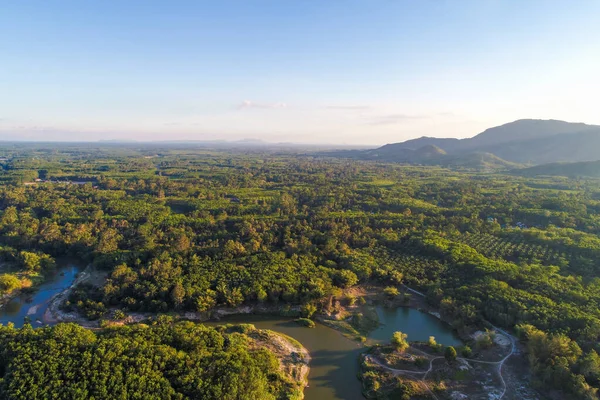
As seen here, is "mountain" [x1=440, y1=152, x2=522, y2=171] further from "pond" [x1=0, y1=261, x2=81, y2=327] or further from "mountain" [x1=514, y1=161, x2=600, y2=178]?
"pond" [x1=0, y1=261, x2=81, y2=327]

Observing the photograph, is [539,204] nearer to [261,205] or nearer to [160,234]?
[261,205]

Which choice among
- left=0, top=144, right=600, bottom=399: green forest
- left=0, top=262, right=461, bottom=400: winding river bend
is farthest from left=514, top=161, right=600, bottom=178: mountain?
left=0, top=262, right=461, bottom=400: winding river bend

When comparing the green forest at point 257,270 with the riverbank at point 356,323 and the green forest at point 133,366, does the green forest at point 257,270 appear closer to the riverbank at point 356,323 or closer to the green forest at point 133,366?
the green forest at point 133,366

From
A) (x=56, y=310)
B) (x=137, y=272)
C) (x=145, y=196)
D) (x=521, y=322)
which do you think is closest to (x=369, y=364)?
(x=521, y=322)

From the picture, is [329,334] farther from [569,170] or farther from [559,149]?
[559,149]

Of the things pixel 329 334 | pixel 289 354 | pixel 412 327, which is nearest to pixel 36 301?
pixel 289 354

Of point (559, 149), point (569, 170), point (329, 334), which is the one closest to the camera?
point (329, 334)

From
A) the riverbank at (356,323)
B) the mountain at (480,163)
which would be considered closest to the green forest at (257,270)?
the riverbank at (356,323)
